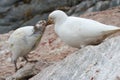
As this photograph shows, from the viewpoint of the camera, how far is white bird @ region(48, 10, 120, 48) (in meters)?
8.48

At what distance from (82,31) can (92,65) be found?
156cm

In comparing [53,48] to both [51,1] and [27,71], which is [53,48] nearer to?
[27,71]

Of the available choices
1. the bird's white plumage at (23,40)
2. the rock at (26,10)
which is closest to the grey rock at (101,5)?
the rock at (26,10)

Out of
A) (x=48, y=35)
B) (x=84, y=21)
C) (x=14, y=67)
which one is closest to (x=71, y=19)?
(x=84, y=21)

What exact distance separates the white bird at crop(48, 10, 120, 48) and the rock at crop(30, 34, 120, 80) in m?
0.84

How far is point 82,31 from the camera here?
28.2 ft

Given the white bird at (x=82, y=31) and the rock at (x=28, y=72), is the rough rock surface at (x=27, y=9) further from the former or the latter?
the white bird at (x=82, y=31)

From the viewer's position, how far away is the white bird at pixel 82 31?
27.8 ft

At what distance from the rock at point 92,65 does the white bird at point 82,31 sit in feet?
2.76

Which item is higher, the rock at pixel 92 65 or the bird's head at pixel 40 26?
the rock at pixel 92 65

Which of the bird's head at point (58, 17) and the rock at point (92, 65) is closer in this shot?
the rock at point (92, 65)

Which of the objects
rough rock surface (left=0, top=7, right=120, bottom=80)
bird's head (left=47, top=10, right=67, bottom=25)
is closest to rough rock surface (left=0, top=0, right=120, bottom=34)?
rough rock surface (left=0, top=7, right=120, bottom=80)

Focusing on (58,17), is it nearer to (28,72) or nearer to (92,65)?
(28,72)

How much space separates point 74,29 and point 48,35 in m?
4.75
